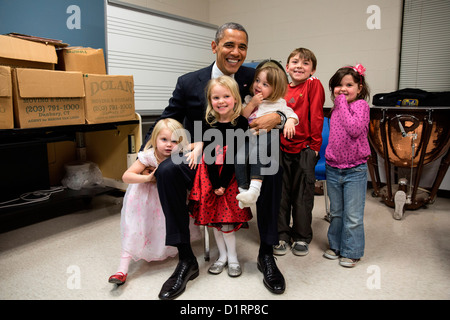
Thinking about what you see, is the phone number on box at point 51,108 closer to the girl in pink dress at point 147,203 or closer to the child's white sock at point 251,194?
the girl in pink dress at point 147,203

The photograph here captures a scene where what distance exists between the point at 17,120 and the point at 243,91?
1.23 meters

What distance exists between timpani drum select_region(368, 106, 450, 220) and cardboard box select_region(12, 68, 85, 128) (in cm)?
218

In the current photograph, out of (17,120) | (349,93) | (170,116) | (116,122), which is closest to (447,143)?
(349,93)

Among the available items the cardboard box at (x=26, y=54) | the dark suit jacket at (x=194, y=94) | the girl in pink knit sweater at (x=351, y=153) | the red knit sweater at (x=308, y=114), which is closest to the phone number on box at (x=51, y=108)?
the cardboard box at (x=26, y=54)

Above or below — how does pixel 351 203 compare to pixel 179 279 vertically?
above

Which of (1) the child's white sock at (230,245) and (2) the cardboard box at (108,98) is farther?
(2) the cardboard box at (108,98)

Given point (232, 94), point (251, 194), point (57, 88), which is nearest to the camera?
point (251, 194)

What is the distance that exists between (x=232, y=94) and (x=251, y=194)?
473mm

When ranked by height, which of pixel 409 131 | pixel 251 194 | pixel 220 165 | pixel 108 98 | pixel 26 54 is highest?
pixel 26 54

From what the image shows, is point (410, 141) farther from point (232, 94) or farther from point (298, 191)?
point (232, 94)

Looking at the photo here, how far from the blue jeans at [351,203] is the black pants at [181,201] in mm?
392

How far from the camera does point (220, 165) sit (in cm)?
152

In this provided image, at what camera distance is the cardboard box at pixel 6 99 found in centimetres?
163

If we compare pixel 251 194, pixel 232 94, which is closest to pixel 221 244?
pixel 251 194
